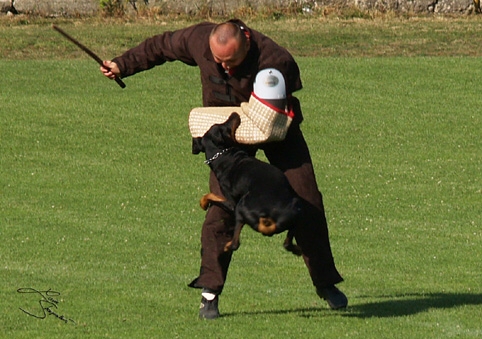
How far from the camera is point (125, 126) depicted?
17.2m

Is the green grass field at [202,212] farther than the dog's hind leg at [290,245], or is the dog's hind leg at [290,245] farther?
the green grass field at [202,212]

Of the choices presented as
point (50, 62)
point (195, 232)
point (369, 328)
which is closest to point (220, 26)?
point (369, 328)

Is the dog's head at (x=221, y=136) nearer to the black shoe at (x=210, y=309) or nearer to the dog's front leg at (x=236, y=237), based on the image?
the dog's front leg at (x=236, y=237)

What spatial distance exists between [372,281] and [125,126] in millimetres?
8395

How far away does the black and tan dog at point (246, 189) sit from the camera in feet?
23.9

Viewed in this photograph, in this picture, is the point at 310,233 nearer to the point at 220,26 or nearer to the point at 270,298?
the point at 270,298

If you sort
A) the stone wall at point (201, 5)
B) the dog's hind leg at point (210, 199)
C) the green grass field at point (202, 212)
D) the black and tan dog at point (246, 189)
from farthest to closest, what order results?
the stone wall at point (201, 5) → the green grass field at point (202, 212) → the dog's hind leg at point (210, 199) → the black and tan dog at point (246, 189)

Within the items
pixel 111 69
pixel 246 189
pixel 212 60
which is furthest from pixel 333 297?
pixel 111 69

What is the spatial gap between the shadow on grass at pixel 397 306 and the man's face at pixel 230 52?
1810mm

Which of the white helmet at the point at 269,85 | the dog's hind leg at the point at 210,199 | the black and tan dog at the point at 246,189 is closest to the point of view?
the black and tan dog at the point at 246,189

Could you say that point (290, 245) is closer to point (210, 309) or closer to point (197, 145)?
point (210, 309)

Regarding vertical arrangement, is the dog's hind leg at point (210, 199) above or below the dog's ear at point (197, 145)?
below

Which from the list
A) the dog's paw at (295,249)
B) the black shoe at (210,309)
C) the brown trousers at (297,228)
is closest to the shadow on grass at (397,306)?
the black shoe at (210,309)

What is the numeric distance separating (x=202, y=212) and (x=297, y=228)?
4585 millimetres
